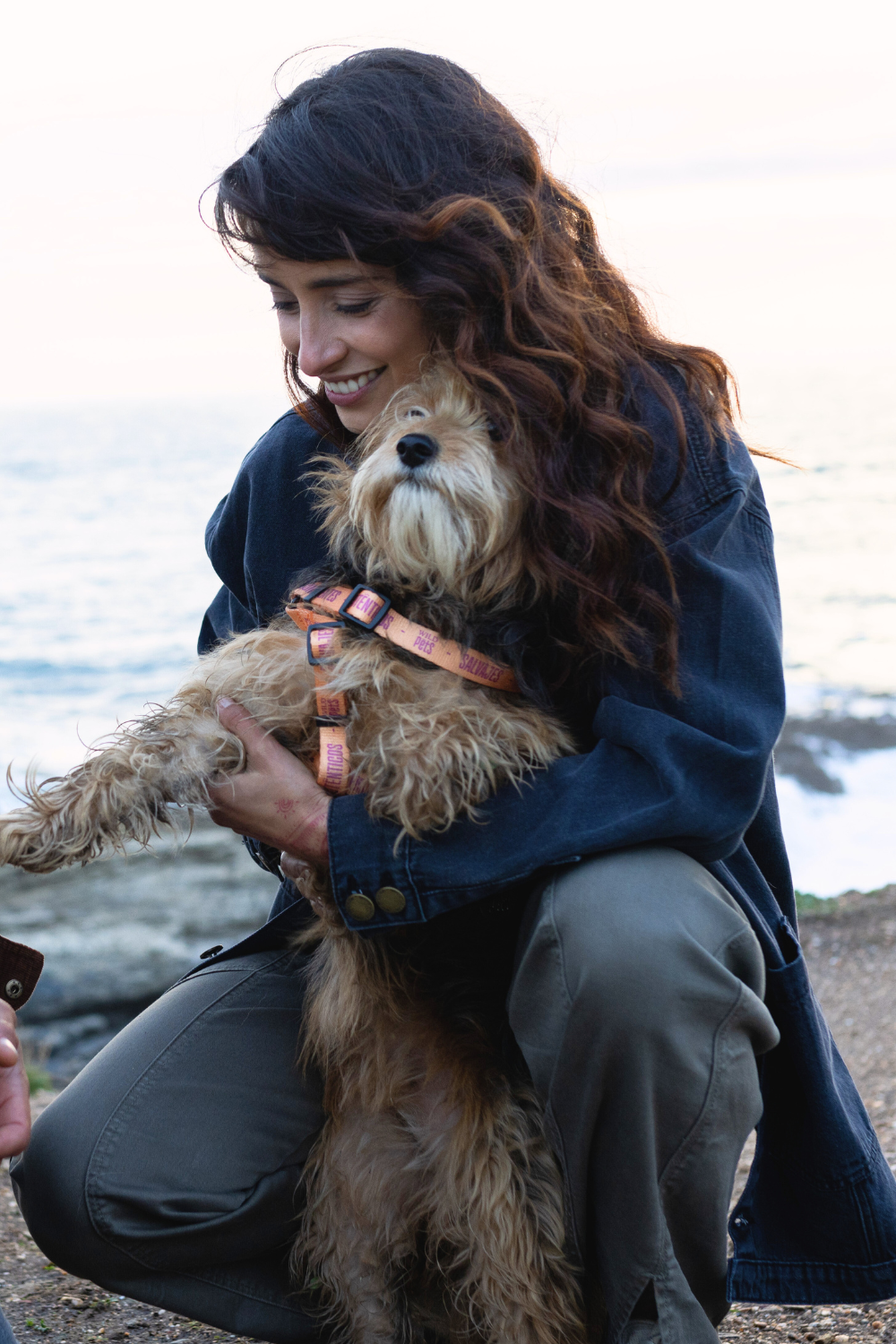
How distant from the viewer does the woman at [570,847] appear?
1978mm

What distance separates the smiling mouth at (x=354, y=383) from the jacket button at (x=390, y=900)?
104cm

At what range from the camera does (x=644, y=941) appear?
1925 mm

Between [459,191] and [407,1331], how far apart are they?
2269 millimetres

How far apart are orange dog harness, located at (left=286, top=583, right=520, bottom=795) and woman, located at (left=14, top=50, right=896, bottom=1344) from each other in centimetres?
7

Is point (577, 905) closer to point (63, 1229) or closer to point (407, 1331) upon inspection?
point (407, 1331)

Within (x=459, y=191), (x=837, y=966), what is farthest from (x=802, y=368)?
(x=459, y=191)

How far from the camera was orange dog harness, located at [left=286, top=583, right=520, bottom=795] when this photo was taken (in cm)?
232

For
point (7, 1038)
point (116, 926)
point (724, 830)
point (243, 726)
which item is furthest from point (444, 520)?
point (116, 926)

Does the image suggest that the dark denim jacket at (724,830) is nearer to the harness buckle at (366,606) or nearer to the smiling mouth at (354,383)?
the harness buckle at (366,606)

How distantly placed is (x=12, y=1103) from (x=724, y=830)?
4.39ft

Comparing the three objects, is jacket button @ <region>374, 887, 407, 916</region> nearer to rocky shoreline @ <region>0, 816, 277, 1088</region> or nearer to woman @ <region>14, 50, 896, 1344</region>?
woman @ <region>14, 50, 896, 1344</region>

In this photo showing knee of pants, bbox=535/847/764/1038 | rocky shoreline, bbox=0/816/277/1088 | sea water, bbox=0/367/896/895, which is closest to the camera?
knee of pants, bbox=535/847/764/1038

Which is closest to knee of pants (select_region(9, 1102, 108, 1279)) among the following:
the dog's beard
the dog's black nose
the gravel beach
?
the gravel beach

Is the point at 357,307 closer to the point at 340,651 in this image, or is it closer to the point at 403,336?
the point at 403,336
